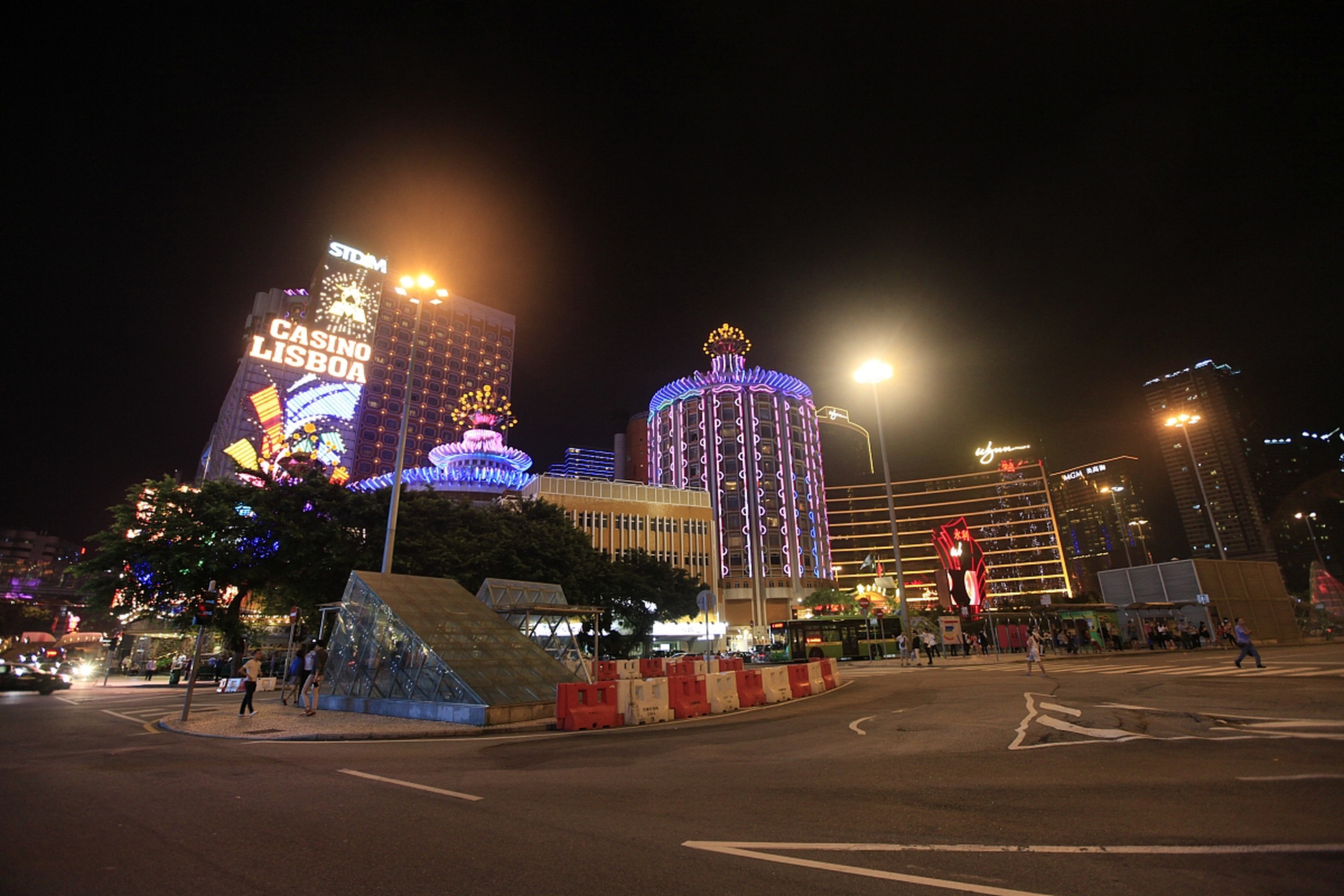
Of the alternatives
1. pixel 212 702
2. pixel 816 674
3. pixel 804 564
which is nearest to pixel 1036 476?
pixel 804 564

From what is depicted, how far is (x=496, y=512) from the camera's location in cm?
3978

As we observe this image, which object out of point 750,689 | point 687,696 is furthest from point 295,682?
point 750,689

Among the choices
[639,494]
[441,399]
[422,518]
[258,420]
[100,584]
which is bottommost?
[100,584]

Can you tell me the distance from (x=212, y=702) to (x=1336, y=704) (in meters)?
30.2

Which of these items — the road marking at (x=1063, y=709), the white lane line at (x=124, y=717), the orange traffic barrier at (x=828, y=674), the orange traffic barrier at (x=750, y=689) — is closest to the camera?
the road marking at (x=1063, y=709)

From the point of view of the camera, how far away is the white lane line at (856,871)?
3760 millimetres

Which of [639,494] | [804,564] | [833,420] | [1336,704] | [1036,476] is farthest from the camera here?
[833,420]

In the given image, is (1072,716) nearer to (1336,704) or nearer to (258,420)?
(1336,704)

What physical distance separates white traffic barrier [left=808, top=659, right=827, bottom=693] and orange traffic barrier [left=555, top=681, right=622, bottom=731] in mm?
8133

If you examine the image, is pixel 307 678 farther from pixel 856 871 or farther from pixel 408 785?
pixel 856 871

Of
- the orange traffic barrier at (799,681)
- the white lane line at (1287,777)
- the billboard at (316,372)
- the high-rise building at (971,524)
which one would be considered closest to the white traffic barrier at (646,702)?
the orange traffic barrier at (799,681)

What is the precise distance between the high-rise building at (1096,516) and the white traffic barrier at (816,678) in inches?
5954

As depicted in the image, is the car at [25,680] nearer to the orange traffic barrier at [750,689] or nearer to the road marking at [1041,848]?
the orange traffic barrier at [750,689]

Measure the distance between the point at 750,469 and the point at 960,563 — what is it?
63350 mm
